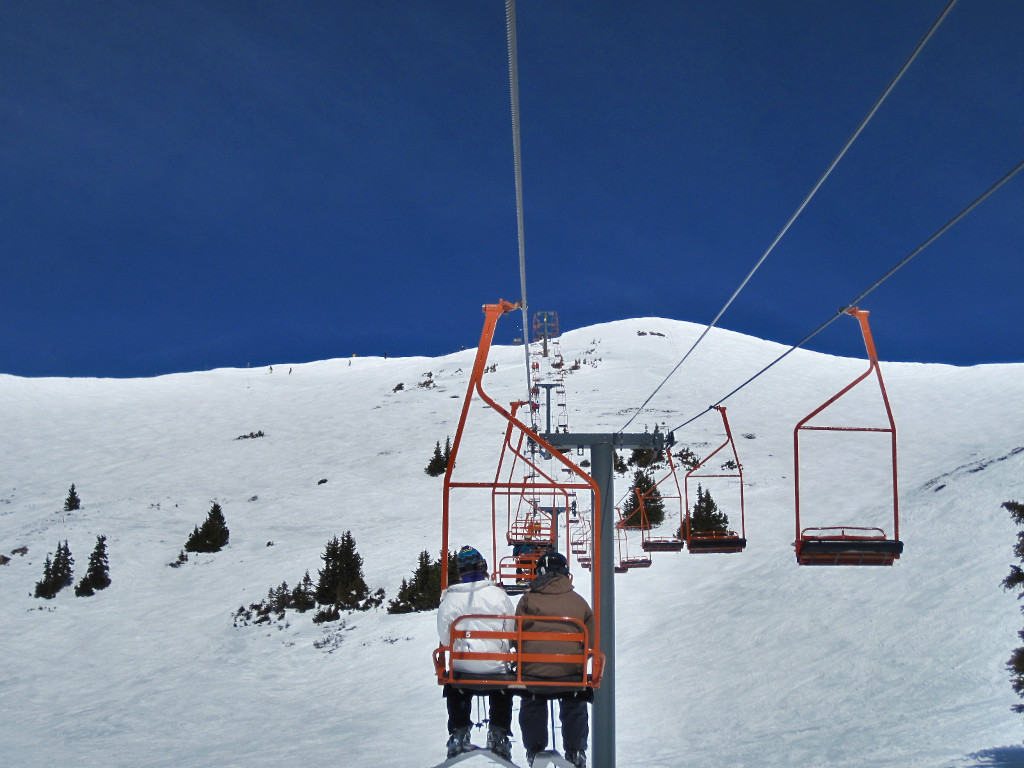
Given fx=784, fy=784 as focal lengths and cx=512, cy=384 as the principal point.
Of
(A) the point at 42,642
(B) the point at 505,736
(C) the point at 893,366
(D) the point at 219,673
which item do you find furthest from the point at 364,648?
(C) the point at 893,366

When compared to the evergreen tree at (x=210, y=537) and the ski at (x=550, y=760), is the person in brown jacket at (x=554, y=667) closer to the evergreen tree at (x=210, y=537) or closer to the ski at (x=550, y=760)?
the ski at (x=550, y=760)

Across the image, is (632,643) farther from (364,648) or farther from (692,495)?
(692,495)

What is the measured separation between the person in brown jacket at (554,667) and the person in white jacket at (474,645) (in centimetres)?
15

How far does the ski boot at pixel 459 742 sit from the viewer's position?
18.1 ft

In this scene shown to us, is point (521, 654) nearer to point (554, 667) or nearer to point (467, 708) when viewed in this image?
point (554, 667)

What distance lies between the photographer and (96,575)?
2477cm

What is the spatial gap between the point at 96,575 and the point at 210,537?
13.6 feet

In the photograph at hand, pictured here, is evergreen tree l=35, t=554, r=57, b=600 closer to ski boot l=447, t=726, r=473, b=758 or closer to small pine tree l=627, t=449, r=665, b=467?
small pine tree l=627, t=449, r=665, b=467

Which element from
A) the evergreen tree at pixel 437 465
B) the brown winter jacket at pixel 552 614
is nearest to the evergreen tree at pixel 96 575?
the evergreen tree at pixel 437 465

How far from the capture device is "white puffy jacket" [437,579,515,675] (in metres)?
5.31

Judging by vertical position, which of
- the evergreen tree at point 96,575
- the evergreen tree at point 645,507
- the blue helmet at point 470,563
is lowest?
the evergreen tree at point 96,575

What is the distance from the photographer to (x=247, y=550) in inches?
1105

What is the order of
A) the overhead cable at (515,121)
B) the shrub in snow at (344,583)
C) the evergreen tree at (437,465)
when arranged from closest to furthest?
1. the overhead cable at (515,121)
2. the shrub in snow at (344,583)
3. the evergreen tree at (437,465)

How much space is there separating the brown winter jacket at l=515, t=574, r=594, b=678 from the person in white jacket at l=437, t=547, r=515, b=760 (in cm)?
15
